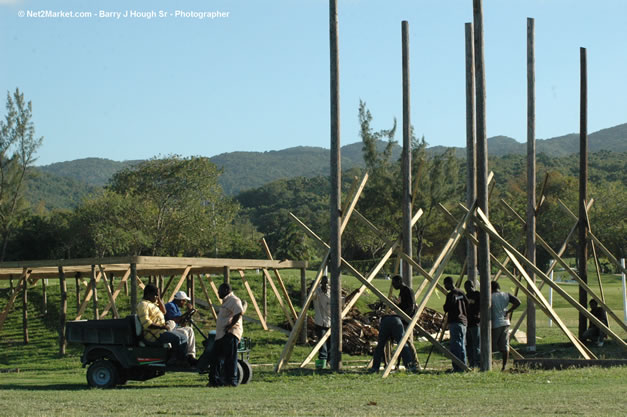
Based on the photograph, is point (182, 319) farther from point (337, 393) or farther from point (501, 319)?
point (501, 319)

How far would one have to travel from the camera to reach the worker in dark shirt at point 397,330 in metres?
15.8

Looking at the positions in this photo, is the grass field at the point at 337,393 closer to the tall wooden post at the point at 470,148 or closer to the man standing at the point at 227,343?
the man standing at the point at 227,343

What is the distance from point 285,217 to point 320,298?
92.3m

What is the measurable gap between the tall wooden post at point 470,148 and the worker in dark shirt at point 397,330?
1957 mm

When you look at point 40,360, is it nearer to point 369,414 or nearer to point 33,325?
point 33,325

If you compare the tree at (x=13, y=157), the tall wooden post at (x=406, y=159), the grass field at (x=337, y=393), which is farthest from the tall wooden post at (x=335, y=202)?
the tree at (x=13, y=157)

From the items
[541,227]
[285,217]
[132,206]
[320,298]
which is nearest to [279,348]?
[320,298]

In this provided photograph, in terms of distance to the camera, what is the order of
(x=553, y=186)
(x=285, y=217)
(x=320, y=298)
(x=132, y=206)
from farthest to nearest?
(x=285, y=217)
(x=553, y=186)
(x=132, y=206)
(x=320, y=298)

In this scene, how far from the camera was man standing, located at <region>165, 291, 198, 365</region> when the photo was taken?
555 inches

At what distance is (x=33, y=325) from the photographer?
1130 inches

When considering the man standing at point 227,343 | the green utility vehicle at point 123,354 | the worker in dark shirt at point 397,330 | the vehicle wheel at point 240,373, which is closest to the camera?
the man standing at point 227,343

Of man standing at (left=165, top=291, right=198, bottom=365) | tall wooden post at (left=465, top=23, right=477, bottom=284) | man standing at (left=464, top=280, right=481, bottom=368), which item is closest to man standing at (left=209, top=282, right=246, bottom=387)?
man standing at (left=165, top=291, right=198, bottom=365)

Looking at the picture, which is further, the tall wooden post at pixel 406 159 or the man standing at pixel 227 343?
A: the tall wooden post at pixel 406 159

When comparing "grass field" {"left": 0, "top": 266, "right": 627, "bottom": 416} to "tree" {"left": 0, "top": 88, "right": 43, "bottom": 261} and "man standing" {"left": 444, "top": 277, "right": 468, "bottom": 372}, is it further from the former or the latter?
"tree" {"left": 0, "top": 88, "right": 43, "bottom": 261}
